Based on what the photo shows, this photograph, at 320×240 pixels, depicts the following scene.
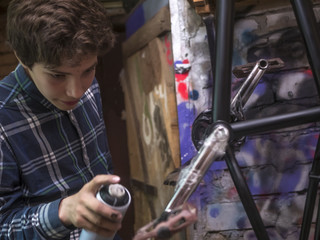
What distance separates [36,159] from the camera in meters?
0.79

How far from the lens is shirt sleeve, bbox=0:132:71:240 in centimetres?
64

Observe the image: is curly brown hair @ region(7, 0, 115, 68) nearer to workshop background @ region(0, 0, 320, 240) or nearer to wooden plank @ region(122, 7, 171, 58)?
workshop background @ region(0, 0, 320, 240)

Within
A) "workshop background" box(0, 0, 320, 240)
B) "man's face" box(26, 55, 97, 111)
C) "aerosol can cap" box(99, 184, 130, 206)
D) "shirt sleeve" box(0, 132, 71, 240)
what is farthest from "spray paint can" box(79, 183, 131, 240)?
"workshop background" box(0, 0, 320, 240)

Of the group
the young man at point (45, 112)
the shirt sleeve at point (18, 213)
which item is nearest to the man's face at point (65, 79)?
the young man at point (45, 112)

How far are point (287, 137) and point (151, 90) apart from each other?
765 millimetres

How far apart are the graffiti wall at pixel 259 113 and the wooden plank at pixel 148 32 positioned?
176mm

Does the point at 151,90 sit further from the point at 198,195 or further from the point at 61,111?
the point at 61,111

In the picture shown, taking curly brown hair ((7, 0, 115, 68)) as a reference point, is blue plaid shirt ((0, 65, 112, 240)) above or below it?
below

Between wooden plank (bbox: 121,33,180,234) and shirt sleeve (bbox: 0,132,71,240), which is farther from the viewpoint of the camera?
wooden plank (bbox: 121,33,180,234)

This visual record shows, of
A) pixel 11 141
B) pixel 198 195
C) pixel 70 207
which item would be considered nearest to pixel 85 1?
pixel 11 141

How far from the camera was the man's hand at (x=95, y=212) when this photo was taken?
0.51 m

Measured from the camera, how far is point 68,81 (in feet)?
2.35

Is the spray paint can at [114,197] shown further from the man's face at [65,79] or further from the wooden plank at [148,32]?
the wooden plank at [148,32]

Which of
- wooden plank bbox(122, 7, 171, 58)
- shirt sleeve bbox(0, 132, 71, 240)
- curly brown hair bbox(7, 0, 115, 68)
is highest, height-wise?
wooden plank bbox(122, 7, 171, 58)
